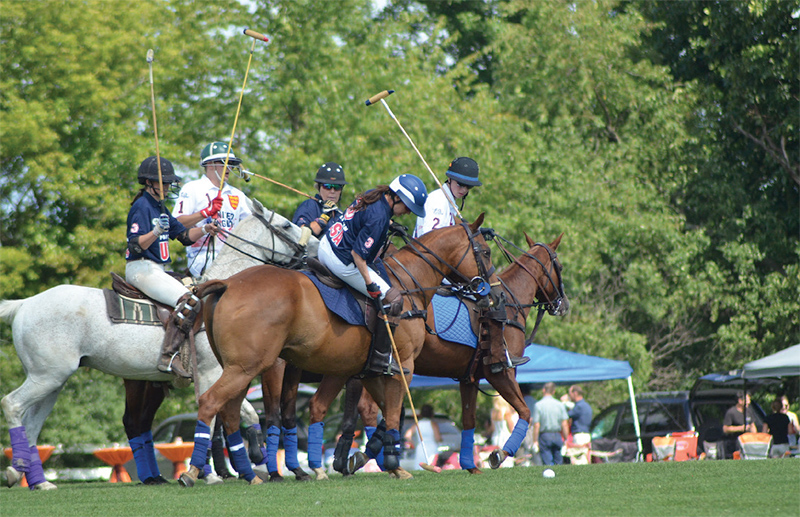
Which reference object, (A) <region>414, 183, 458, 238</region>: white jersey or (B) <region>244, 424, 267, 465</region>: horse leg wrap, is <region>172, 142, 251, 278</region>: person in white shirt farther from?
(A) <region>414, 183, 458, 238</region>: white jersey

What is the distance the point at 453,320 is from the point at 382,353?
149cm

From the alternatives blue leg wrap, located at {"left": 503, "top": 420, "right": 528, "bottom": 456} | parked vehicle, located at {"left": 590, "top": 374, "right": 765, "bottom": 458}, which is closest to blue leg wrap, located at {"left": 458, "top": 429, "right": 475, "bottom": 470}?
blue leg wrap, located at {"left": 503, "top": 420, "right": 528, "bottom": 456}

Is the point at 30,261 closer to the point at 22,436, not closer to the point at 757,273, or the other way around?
the point at 22,436

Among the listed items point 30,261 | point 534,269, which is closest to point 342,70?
point 30,261

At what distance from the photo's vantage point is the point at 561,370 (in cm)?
1761

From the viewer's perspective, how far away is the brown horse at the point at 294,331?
318 inches

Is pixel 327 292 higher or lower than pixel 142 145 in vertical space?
lower

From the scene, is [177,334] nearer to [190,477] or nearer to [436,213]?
[190,477]

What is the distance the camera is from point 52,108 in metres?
21.3

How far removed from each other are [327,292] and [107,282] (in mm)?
13983

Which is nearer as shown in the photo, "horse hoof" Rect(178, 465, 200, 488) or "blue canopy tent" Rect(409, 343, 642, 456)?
"horse hoof" Rect(178, 465, 200, 488)

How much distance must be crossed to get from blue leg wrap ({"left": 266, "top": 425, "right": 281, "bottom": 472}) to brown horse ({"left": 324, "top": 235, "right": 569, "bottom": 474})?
15.4 inches

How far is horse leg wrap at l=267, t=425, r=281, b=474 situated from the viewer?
9648mm

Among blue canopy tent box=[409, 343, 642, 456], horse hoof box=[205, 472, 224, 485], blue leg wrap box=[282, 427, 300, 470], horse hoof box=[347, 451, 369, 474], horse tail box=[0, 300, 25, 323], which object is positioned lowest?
horse hoof box=[205, 472, 224, 485]
